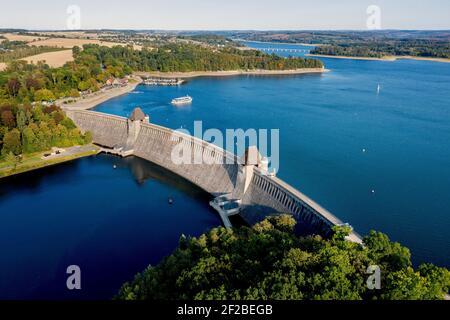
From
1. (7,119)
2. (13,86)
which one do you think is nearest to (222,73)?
(13,86)

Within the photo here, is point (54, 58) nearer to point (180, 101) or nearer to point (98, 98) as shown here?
point (98, 98)

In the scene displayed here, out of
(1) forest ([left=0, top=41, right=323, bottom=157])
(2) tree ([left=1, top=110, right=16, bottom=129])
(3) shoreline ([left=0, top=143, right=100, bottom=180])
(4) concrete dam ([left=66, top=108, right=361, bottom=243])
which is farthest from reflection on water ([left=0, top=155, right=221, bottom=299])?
(2) tree ([left=1, top=110, right=16, bottom=129])

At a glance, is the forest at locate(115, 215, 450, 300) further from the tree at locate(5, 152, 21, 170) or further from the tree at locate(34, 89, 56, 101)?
the tree at locate(34, 89, 56, 101)

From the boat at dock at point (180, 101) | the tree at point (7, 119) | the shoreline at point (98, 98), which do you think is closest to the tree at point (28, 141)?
the tree at point (7, 119)

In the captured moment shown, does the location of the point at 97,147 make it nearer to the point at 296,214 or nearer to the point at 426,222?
the point at 296,214

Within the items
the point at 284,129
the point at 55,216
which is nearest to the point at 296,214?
the point at 55,216
